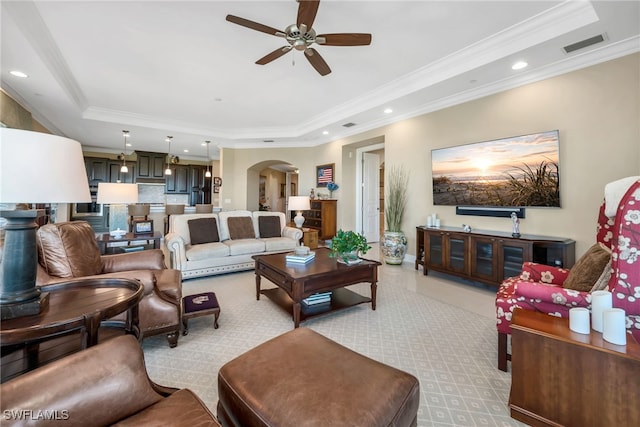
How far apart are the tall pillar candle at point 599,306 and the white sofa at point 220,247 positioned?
3810mm

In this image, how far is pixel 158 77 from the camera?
3.88 meters

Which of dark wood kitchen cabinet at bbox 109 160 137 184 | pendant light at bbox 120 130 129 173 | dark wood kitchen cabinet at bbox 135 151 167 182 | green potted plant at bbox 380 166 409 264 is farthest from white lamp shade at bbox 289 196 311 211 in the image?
dark wood kitchen cabinet at bbox 109 160 137 184

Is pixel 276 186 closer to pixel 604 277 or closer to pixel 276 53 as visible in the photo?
pixel 276 53

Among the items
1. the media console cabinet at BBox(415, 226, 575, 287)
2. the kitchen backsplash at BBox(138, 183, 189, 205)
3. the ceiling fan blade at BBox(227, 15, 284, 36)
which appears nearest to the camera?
the ceiling fan blade at BBox(227, 15, 284, 36)

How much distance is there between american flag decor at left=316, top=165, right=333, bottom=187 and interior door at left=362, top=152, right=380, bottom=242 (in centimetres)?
85

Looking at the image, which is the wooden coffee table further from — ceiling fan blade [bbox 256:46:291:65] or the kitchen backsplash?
the kitchen backsplash

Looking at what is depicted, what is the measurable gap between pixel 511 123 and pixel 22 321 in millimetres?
4880

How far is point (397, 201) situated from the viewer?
503cm

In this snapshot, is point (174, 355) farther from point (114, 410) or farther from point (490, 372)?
point (490, 372)

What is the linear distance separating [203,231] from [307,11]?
11.0 ft

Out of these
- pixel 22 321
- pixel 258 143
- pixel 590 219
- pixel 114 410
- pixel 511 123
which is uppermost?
pixel 258 143

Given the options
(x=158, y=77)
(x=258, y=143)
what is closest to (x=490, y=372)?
(x=158, y=77)

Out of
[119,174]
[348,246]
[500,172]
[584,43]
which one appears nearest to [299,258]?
[348,246]

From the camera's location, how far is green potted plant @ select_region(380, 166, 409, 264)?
4.83 metres
